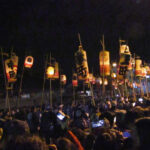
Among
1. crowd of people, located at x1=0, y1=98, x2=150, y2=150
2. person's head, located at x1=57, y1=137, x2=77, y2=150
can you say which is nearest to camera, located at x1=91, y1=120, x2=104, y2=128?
crowd of people, located at x1=0, y1=98, x2=150, y2=150

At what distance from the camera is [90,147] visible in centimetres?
425

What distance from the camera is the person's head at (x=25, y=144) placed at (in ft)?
7.04

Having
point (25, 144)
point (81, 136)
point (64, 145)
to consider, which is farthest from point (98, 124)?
point (25, 144)

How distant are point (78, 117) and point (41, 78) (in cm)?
1567

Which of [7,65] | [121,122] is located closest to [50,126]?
[121,122]

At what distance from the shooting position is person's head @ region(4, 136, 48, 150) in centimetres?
215

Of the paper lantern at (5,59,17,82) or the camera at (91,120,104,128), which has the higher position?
the paper lantern at (5,59,17,82)

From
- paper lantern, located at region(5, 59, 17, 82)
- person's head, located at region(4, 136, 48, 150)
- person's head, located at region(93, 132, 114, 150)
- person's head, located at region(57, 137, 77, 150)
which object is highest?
paper lantern, located at region(5, 59, 17, 82)

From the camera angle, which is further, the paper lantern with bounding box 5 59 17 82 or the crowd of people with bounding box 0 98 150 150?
the paper lantern with bounding box 5 59 17 82

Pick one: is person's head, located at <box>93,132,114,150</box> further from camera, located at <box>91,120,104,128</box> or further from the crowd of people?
camera, located at <box>91,120,104,128</box>

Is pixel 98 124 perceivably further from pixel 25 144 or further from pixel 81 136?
pixel 25 144

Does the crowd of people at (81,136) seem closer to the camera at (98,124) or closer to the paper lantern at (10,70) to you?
the camera at (98,124)

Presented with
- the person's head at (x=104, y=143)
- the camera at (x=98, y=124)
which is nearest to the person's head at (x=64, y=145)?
the person's head at (x=104, y=143)

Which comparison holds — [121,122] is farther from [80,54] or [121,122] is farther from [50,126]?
[80,54]
